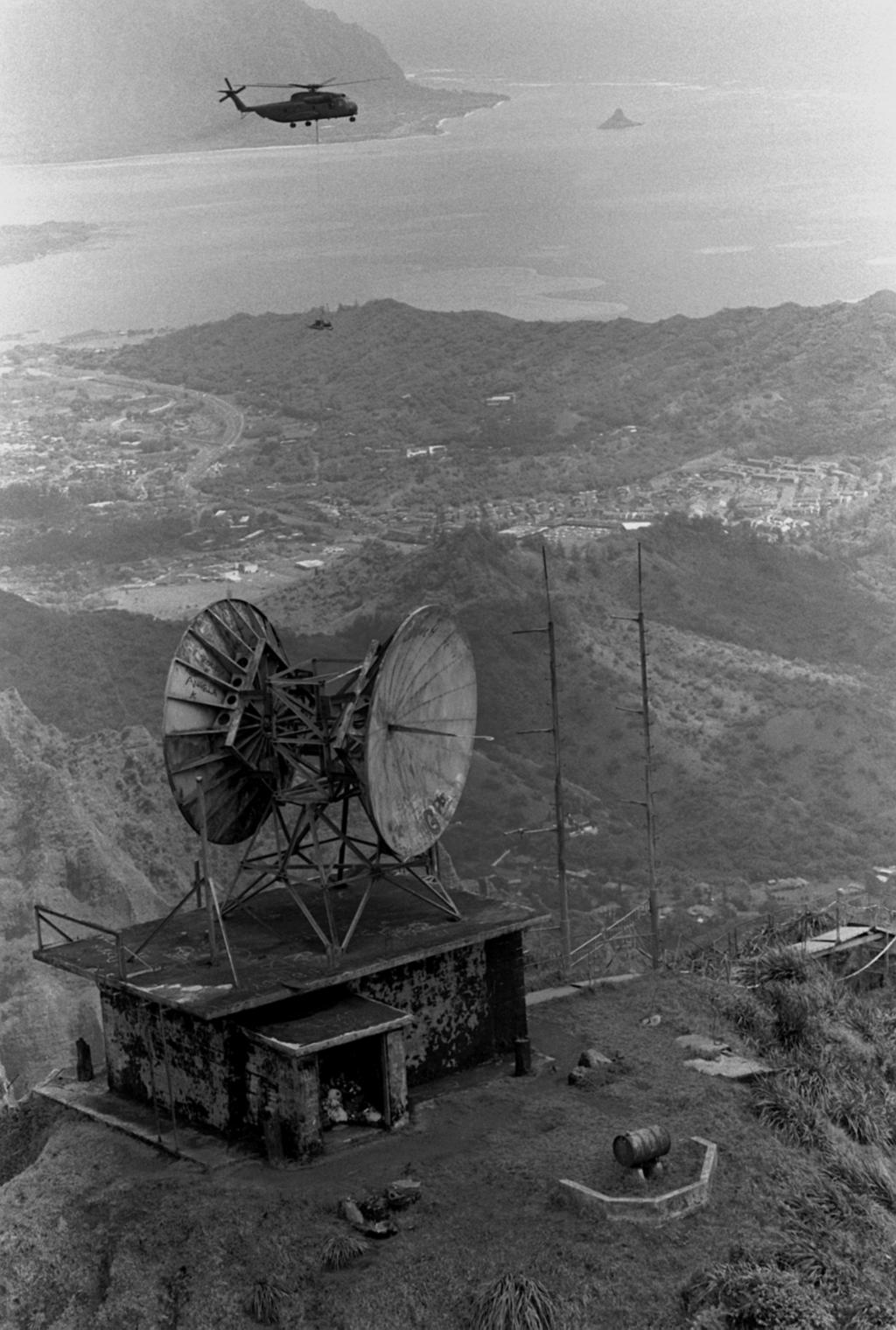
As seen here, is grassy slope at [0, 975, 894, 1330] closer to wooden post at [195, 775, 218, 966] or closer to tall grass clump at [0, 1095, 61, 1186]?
tall grass clump at [0, 1095, 61, 1186]

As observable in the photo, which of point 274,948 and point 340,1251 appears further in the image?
point 274,948

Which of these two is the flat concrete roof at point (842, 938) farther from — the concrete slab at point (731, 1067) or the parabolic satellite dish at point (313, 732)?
the parabolic satellite dish at point (313, 732)

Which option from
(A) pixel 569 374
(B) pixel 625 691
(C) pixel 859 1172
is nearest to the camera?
(C) pixel 859 1172

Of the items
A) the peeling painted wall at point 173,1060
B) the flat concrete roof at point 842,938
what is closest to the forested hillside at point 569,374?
the flat concrete roof at point 842,938

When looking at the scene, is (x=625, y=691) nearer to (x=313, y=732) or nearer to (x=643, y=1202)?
(x=313, y=732)

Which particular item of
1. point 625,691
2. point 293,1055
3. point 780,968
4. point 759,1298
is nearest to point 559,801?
point 780,968

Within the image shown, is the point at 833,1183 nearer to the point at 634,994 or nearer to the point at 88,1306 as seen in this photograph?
the point at 634,994
